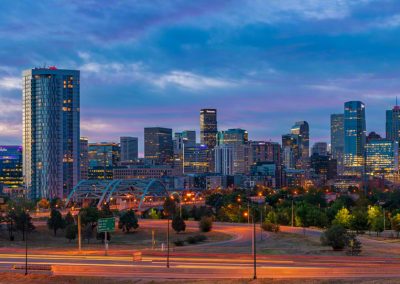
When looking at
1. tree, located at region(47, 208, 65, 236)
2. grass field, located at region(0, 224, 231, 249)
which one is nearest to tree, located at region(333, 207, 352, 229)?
grass field, located at region(0, 224, 231, 249)

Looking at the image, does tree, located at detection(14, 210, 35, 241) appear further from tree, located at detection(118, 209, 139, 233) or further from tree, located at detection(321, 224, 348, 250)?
tree, located at detection(321, 224, 348, 250)

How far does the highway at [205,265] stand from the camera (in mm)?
55125

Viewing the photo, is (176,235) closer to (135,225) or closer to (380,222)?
(135,225)

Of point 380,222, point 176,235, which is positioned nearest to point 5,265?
point 176,235

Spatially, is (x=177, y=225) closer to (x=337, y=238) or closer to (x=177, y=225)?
(x=177, y=225)

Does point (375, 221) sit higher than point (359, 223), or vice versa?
point (375, 221)

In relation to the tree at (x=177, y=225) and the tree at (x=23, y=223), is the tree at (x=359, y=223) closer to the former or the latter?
the tree at (x=177, y=225)

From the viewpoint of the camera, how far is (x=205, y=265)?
61.2 m

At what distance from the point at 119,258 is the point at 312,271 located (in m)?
23.1

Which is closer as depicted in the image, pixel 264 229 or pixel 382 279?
pixel 382 279

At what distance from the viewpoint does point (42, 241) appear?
104 meters

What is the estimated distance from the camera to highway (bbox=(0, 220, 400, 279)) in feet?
181

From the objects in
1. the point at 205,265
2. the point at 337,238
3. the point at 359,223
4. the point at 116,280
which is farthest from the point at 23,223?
the point at 359,223

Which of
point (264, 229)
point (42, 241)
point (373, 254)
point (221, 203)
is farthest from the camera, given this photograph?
point (221, 203)
